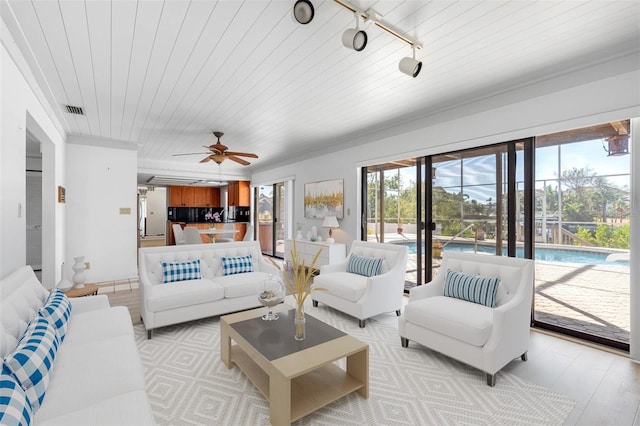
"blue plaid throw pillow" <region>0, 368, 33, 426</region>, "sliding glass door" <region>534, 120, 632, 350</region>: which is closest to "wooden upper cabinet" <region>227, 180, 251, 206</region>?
"sliding glass door" <region>534, 120, 632, 350</region>

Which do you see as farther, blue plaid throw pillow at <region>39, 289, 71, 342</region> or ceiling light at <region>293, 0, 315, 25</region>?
blue plaid throw pillow at <region>39, 289, 71, 342</region>

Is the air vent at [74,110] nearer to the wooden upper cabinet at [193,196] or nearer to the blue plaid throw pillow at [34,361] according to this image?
the blue plaid throw pillow at [34,361]

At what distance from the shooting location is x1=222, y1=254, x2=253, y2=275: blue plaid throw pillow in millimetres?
3951

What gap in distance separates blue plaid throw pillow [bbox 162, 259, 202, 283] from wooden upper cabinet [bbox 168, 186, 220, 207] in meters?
7.87

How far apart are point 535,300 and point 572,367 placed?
38.3 inches

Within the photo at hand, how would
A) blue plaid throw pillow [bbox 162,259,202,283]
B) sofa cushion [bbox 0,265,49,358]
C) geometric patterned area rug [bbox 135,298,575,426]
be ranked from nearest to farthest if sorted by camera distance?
sofa cushion [bbox 0,265,49,358]
geometric patterned area rug [bbox 135,298,575,426]
blue plaid throw pillow [bbox 162,259,202,283]

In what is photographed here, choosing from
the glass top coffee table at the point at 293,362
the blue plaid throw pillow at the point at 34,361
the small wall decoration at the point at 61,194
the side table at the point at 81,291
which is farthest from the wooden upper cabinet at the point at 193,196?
the blue plaid throw pillow at the point at 34,361

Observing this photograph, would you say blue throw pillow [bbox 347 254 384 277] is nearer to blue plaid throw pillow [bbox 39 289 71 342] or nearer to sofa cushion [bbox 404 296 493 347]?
sofa cushion [bbox 404 296 493 347]

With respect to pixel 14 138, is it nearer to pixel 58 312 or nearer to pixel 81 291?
pixel 58 312

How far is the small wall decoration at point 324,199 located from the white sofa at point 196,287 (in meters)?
2.02

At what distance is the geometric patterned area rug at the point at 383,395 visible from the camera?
6.28 ft

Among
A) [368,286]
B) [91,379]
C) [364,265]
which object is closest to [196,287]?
[91,379]

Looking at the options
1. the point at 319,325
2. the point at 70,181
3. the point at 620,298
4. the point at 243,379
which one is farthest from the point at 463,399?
the point at 70,181

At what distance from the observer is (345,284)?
11.7ft
